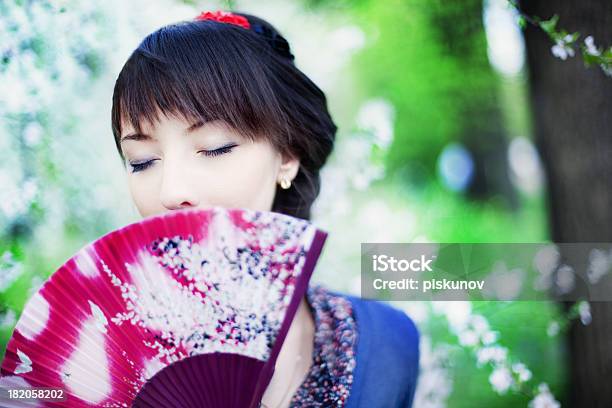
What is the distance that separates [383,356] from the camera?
1543 millimetres

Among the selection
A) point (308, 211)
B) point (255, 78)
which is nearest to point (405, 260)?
point (308, 211)

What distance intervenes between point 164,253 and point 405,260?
1123 millimetres

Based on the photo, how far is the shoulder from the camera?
1482mm

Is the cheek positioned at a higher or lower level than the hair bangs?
lower

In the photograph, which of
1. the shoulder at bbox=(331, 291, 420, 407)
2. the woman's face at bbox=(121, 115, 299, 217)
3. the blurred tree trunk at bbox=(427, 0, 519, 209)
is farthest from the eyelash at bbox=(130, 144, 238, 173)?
the blurred tree trunk at bbox=(427, 0, 519, 209)

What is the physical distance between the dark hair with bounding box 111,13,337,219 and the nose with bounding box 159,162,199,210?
4.7 inches

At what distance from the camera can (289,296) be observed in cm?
110

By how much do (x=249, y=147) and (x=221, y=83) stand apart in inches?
6.2

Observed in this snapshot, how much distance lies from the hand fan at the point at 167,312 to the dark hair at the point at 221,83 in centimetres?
29

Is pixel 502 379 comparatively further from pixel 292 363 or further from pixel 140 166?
pixel 140 166

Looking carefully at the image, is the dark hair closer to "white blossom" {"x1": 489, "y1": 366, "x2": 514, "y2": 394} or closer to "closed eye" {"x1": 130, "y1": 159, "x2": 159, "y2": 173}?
"closed eye" {"x1": 130, "y1": 159, "x2": 159, "y2": 173}

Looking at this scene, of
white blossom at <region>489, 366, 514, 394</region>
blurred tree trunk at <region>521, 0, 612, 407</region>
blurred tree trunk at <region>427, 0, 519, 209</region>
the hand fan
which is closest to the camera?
the hand fan

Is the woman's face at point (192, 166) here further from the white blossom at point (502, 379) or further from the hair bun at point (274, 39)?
the white blossom at point (502, 379)

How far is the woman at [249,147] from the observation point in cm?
126
